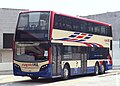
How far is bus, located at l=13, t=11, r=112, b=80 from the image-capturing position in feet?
65.5

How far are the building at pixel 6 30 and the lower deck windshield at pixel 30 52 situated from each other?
34082 millimetres

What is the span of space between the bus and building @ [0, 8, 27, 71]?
1248 inches

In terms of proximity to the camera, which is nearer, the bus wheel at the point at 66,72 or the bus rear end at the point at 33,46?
the bus rear end at the point at 33,46

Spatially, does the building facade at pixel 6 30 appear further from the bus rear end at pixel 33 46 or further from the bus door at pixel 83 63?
the bus rear end at pixel 33 46

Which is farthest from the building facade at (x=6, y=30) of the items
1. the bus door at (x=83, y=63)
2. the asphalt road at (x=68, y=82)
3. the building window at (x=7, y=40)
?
the asphalt road at (x=68, y=82)

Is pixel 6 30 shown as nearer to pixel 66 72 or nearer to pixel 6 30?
pixel 6 30

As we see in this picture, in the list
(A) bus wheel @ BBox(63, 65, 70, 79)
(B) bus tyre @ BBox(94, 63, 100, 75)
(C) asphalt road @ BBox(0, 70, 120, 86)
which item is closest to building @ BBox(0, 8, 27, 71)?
(B) bus tyre @ BBox(94, 63, 100, 75)

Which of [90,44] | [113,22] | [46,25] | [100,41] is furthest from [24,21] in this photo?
[113,22]

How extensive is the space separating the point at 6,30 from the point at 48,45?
3625cm

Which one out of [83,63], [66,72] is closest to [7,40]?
[83,63]

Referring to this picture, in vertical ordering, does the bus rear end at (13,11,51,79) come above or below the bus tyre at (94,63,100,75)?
Answer: above

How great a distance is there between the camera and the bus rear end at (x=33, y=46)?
19.9 meters

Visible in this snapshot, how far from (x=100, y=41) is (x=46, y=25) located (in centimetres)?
788

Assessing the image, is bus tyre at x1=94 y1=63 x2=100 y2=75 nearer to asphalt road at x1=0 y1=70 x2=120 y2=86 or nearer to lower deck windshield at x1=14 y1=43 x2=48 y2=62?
asphalt road at x1=0 y1=70 x2=120 y2=86
